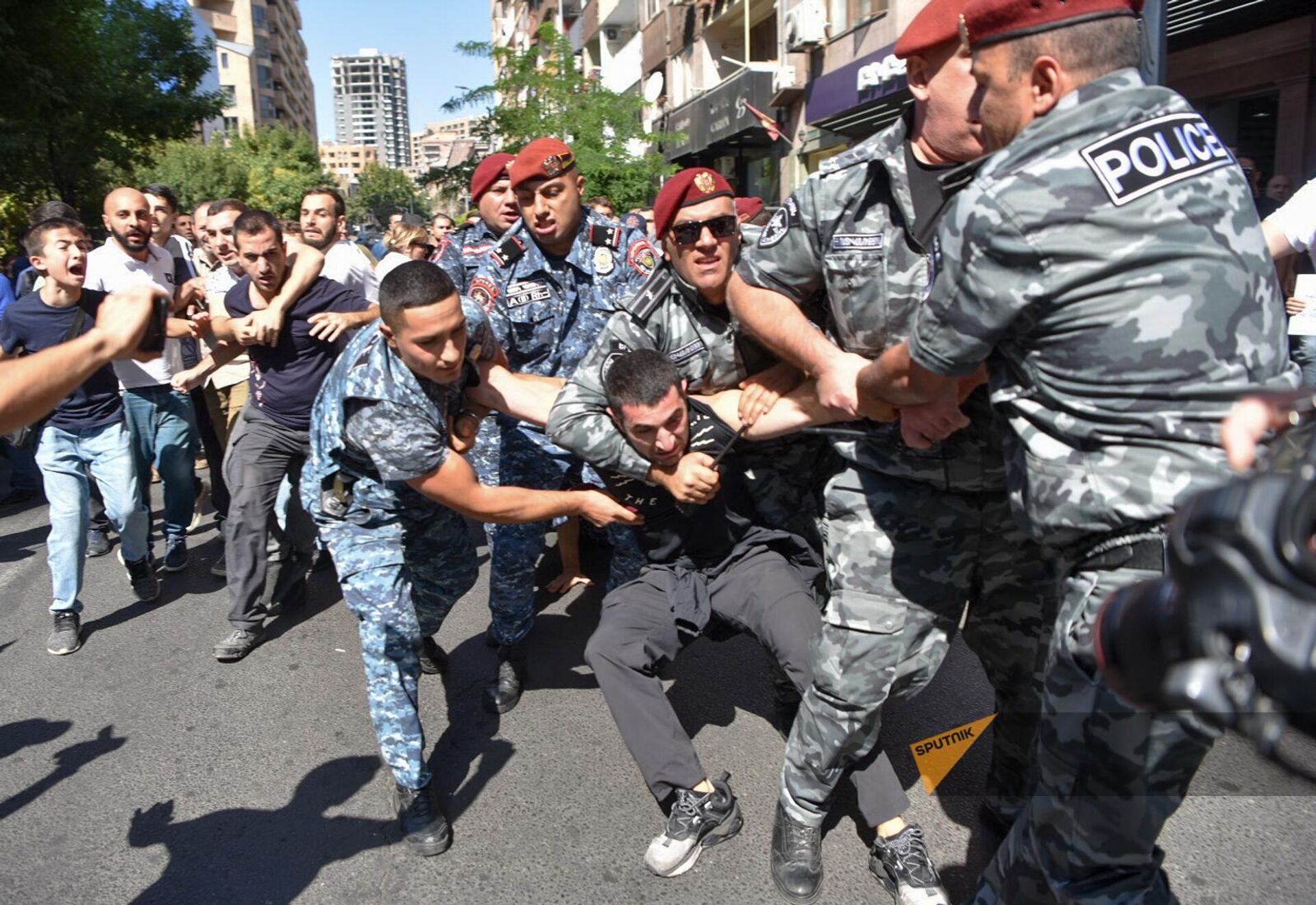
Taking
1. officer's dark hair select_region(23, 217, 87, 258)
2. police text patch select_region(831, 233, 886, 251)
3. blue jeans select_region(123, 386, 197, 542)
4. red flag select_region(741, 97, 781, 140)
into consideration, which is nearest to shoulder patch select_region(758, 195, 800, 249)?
police text patch select_region(831, 233, 886, 251)

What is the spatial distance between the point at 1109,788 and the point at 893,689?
29.3 inches

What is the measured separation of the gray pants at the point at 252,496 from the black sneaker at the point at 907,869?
9.25 ft

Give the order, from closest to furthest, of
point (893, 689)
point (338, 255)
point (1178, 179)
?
1. point (1178, 179)
2. point (893, 689)
3. point (338, 255)

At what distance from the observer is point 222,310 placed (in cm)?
447

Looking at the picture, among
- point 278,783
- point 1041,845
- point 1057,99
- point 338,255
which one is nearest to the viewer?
point 1057,99

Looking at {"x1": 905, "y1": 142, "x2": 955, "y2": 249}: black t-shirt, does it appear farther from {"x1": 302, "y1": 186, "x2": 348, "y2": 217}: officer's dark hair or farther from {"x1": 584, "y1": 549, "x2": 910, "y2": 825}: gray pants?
{"x1": 302, "y1": 186, "x2": 348, "y2": 217}: officer's dark hair

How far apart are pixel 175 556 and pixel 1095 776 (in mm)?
4847

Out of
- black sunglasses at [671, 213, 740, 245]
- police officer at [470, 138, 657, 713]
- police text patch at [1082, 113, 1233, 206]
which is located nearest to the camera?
police text patch at [1082, 113, 1233, 206]

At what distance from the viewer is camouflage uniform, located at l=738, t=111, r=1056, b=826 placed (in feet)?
7.41

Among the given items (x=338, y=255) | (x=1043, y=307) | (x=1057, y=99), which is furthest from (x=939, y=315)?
(x=338, y=255)

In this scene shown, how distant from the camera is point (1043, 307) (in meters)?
1.59

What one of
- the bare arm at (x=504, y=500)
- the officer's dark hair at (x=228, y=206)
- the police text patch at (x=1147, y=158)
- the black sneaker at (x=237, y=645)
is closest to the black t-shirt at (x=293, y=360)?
the black sneaker at (x=237, y=645)

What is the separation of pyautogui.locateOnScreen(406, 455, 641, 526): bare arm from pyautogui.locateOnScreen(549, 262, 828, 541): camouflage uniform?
4.8 inches

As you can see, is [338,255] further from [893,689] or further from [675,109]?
[675,109]
